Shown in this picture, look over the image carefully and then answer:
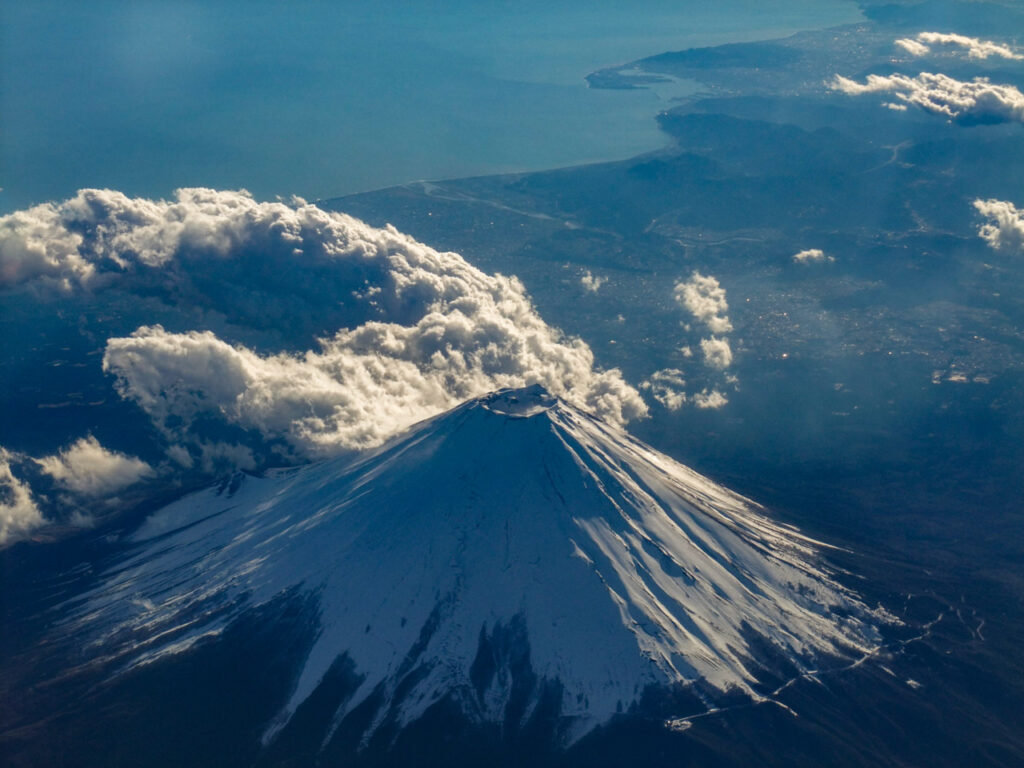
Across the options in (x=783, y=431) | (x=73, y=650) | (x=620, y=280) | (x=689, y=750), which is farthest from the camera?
(x=620, y=280)

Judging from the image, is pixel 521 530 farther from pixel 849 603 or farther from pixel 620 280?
pixel 620 280

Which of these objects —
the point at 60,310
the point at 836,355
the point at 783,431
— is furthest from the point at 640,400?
the point at 60,310

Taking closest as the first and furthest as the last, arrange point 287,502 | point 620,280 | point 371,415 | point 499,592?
1. point 499,592
2. point 287,502
3. point 371,415
4. point 620,280

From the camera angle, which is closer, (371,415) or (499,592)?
(499,592)

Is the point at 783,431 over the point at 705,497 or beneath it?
beneath

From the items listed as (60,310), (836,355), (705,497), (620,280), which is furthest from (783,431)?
(60,310)

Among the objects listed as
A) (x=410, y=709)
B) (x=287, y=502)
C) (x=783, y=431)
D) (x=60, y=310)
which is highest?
(x=60, y=310)
